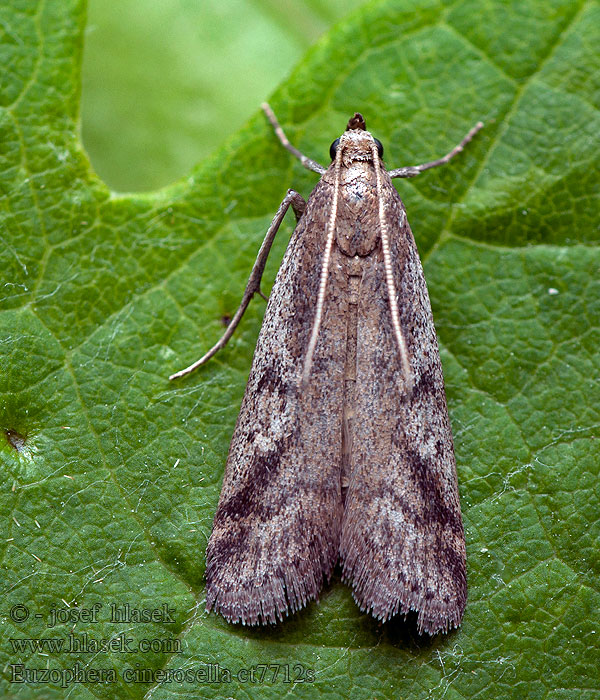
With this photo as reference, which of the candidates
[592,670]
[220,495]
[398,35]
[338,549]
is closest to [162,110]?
[398,35]

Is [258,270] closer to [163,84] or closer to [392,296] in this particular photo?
[392,296]

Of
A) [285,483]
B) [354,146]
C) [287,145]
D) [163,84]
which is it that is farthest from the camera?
[163,84]

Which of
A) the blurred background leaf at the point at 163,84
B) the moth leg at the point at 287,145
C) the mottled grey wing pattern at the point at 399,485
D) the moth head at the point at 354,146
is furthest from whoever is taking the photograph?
the blurred background leaf at the point at 163,84

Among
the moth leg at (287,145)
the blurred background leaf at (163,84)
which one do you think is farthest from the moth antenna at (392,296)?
the blurred background leaf at (163,84)
